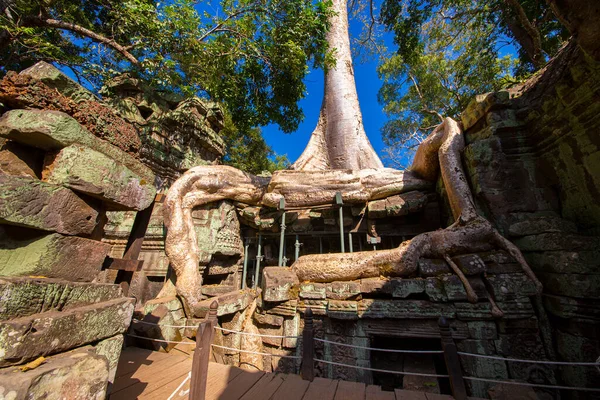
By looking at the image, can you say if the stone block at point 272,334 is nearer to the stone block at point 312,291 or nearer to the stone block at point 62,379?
the stone block at point 312,291

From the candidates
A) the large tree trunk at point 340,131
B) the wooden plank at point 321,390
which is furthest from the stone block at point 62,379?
the large tree trunk at point 340,131

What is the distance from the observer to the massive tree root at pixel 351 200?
11.0ft

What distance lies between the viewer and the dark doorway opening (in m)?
2.90

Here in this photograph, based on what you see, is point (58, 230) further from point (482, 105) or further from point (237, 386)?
point (482, 105)

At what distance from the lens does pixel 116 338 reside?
1.54m

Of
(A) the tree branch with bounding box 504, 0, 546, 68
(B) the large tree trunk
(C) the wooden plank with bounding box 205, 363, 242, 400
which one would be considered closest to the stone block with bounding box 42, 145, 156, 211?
(C) the wooden plank with bounding box 205, 363, 242, 400

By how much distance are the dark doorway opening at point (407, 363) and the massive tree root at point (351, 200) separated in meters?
0.98

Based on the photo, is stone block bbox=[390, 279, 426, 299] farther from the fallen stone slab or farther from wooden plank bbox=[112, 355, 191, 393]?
the fallen stone slab

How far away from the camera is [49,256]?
57.5 inches

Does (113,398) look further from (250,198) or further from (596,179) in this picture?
(596,179)

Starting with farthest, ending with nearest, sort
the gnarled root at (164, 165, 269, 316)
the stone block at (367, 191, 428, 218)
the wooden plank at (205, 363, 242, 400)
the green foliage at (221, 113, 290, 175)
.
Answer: the green foliage at (221, 113, 290, 175) → the stone block at (367, 191, 428, 218) → the gnarled root at (164, 165, 269, 316) → the wooden plank at (205, 363, 242, 400)

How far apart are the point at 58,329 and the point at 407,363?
143 inches

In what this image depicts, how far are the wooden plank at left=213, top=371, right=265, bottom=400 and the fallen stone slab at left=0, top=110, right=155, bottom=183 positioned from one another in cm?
236

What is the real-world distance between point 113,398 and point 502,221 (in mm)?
5092
